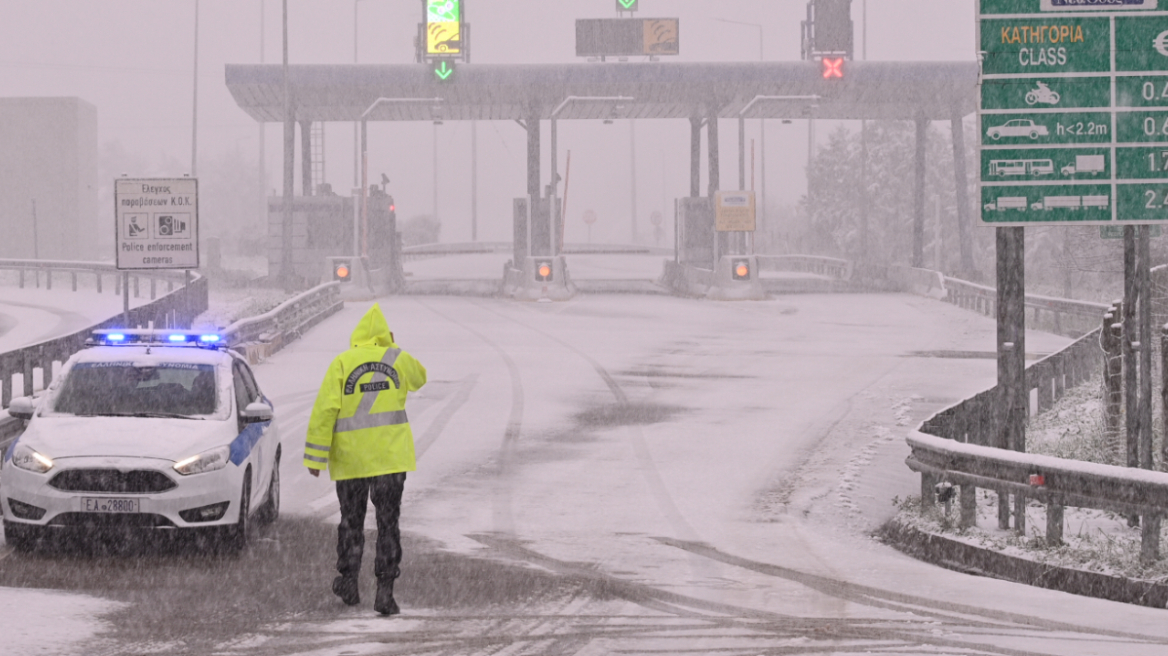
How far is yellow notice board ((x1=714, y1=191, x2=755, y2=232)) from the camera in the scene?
47.3m

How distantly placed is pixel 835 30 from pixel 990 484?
34.1m

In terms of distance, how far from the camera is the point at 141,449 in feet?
34.4

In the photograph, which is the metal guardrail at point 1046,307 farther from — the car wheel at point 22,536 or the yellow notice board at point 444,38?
the car wheel at point 22,536

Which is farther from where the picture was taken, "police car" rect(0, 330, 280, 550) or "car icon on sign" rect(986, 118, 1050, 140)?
"car icon on sign" rect(986, 118, 1050, 140)

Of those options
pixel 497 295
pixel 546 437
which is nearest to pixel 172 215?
pixel 546 437

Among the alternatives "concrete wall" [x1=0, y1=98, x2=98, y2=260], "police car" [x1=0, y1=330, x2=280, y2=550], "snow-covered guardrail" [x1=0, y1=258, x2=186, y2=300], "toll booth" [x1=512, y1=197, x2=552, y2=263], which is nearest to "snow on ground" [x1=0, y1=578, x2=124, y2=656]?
"police car" [x1=0, y1=330, x2=280, y2=550]

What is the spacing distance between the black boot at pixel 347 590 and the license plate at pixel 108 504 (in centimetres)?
195

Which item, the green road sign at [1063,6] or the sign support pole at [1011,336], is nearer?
the green road sign at [1063,6]

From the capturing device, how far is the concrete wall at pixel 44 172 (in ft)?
261

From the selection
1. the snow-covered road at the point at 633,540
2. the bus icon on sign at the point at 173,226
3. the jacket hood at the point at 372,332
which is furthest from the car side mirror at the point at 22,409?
the bus icon on sign at the point at 173,226

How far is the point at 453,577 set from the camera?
10148mm

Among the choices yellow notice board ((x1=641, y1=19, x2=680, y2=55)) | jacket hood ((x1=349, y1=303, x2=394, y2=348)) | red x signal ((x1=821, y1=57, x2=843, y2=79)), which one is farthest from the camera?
yellow notice board ((x1=641, y1=19, x2=680, y2=55))

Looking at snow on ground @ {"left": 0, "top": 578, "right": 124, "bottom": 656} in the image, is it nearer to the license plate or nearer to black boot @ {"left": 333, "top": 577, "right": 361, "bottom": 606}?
the license plate

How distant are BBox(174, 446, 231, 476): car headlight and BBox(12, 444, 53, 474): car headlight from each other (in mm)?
844
